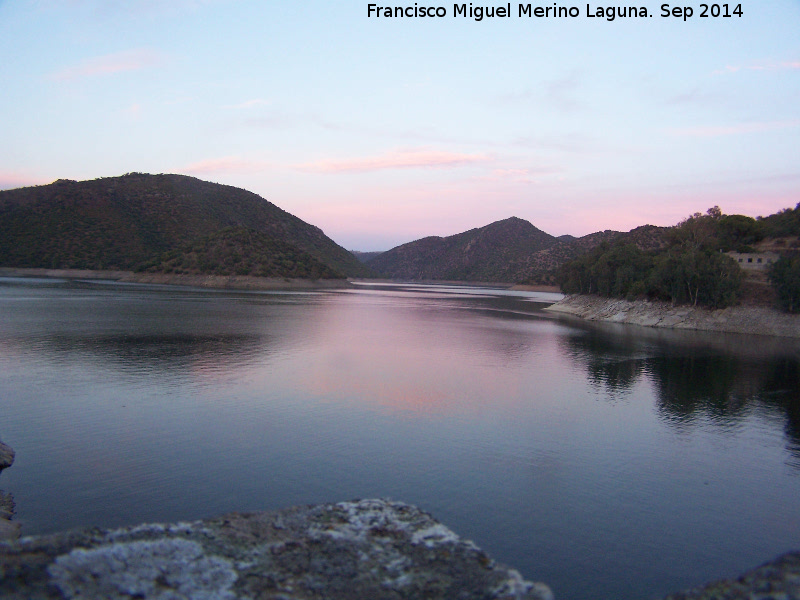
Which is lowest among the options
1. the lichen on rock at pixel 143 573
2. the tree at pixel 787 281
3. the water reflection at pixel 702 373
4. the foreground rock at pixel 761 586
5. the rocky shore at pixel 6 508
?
the water reflection at pixel 702 373

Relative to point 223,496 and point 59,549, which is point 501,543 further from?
point 59,549

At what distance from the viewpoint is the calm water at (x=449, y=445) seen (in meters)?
9.69

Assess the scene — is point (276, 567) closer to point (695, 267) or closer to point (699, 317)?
point (695, 267)

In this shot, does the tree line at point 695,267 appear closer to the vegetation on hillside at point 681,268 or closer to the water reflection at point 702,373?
the vegetation on hillside at point 681,268

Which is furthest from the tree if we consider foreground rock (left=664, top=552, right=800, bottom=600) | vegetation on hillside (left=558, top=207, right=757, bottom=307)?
foreground rock (left=664, top=552, right=800, bottom=600)

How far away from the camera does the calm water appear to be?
969 cm

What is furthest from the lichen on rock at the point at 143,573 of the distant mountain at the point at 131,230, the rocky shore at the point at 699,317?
the distant mountain at the point at 131,230

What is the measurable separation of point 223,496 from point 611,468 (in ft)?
28.7

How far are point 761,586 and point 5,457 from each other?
1274cm

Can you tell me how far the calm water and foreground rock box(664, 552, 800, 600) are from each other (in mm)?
2516

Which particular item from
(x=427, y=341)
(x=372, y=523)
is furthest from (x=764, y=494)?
(x=427, y=341)

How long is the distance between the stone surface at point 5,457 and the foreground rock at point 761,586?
38.7 feet

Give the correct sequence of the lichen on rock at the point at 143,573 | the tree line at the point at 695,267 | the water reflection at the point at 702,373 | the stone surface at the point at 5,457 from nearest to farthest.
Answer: the lichen on rock at the point at 143,573 < the stone surface at the point at 5,457 < the water reflection at the point at 702,373 < the tree line at the point at 695,267

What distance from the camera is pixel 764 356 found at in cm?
3475
